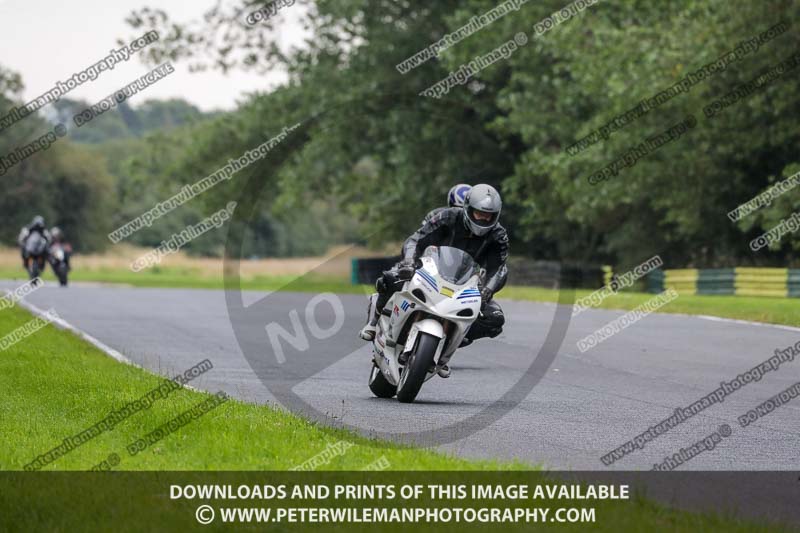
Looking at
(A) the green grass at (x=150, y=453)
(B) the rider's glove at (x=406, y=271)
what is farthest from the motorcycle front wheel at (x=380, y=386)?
(A) the green grass at (x=150, y=453)

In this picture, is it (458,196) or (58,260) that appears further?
(58,260)

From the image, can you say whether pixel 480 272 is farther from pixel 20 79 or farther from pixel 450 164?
pixel 20 79

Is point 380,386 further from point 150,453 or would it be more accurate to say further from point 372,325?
point 150,453

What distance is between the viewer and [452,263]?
432 inches

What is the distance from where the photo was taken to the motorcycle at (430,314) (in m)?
10.8

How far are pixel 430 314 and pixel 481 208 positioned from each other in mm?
940

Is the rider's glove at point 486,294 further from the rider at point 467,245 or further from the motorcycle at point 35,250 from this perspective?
the motorcycle at point 35,250

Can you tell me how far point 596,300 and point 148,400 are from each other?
21774 mm

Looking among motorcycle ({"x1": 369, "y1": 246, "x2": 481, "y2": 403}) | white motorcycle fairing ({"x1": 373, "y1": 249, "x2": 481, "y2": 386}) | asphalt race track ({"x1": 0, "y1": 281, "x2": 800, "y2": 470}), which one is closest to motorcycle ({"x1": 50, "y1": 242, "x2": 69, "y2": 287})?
asphalt race track ({"x1": 0, "y1": 281, "x2": 800, "y2": 470})

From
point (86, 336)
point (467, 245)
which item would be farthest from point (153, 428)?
point (86, 336)

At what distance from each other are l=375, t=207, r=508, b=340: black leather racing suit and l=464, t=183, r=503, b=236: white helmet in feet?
0.99

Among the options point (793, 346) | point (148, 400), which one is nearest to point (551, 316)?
point (793, 346)

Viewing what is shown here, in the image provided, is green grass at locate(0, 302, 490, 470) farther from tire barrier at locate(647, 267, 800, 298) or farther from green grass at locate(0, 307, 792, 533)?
tire barrier at locate(647, 267, 800, 298)
